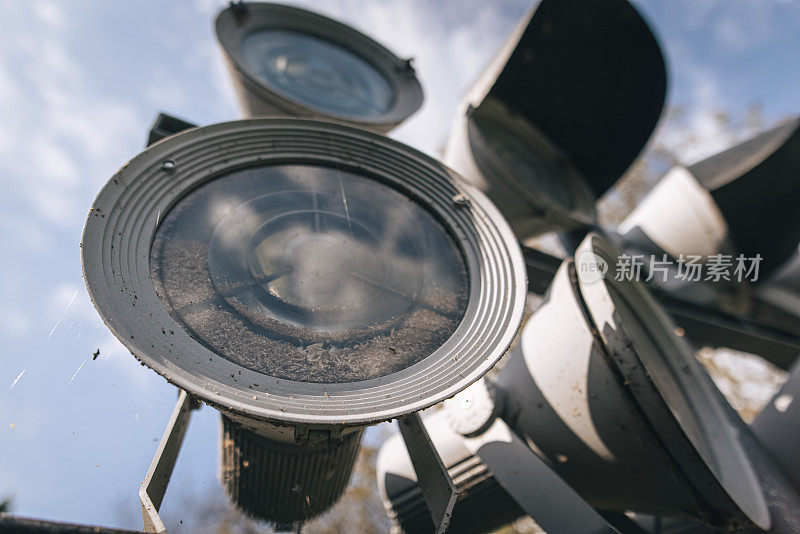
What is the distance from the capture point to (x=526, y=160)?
4395 mm

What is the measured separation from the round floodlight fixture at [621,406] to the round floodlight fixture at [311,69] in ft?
7.11

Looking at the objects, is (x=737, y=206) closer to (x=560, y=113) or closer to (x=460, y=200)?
(x=560, y=113)

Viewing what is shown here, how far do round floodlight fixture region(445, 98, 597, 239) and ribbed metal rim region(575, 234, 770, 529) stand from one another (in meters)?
1.12

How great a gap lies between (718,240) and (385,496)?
13.8ft

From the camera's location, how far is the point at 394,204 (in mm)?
Answer: 2371

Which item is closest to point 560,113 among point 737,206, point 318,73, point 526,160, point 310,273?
point 526,160

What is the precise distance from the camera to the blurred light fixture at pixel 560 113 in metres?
3.91

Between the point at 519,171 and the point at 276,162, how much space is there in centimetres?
246

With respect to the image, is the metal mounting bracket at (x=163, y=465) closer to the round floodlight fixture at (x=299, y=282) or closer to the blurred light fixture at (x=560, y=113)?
the round floodlight fixture at (x=299, y=282)

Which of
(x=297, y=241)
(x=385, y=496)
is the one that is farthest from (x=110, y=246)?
(x=385, y=496)

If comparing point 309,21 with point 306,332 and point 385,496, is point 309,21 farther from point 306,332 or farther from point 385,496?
point 385,496

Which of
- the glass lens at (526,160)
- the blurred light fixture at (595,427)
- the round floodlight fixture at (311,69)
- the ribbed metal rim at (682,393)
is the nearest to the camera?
the ribbed metal rim at (682,393)

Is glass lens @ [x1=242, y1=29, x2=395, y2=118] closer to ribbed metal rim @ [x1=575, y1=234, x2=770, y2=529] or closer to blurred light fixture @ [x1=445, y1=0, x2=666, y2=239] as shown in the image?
blurred light fixture @ [x1=445, y1=0, x2=666, y2=239]

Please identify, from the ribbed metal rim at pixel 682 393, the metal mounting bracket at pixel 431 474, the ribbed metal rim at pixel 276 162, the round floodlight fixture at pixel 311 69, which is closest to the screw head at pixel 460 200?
the ribbed metal rim at pixel 276 162
